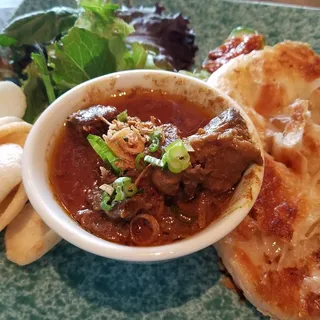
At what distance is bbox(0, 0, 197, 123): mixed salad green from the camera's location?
3479 mm

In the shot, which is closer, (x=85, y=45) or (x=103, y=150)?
(x=103, y=150)

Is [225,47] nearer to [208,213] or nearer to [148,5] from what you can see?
[148,5]

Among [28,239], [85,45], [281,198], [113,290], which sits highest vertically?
[85,45]

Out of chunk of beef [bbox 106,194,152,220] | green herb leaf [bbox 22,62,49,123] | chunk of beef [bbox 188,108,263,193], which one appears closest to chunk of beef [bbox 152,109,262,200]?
chunk of beef [bbox 188,108,263,193]

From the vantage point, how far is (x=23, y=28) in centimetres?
378

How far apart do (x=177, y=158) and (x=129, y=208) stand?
34cm

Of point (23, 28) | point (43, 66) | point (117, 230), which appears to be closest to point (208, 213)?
point (117, 230)

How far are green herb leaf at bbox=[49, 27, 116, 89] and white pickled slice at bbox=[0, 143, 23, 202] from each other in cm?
94

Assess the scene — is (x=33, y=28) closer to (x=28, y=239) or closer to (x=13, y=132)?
(x=13, y=132)

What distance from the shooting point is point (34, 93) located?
364 centimetres

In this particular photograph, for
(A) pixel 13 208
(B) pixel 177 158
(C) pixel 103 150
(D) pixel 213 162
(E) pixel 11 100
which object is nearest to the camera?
(B) pixel 177 158

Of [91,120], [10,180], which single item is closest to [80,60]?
[91,120]

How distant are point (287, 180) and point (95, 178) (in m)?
1.17

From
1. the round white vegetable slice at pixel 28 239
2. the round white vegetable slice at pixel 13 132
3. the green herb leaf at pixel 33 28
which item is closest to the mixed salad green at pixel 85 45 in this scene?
the green herb leaf at pixel 33 28
